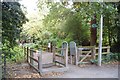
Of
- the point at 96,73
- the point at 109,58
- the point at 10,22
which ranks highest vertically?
the point at 10,22

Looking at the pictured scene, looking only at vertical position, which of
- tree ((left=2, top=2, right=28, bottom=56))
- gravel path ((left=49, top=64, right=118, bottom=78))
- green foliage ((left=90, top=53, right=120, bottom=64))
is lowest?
gravel path ((left=49, top=64, right=118, bottom=78))

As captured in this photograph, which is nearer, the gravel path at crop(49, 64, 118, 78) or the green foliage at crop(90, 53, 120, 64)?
the gravel path at crop(49, 64, 118, 78)

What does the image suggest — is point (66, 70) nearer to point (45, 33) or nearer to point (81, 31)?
point (81, 31)

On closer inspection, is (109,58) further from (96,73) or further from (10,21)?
(10,21)

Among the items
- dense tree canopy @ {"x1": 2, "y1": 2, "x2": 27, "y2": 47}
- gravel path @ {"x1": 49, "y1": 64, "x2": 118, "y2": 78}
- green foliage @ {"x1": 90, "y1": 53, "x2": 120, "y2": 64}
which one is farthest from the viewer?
green foliage @ {"x1": 90, "y1": 53, "x2": 120, "y2": 64}

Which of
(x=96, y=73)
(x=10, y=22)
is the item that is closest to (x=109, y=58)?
(x=96, y=73)

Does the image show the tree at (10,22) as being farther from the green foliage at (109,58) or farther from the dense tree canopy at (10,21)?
the green foliage at (109,58)

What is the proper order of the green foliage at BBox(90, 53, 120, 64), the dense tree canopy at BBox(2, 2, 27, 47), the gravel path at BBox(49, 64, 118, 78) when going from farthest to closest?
1. the green foliage at BBox(90, 53, 120, 64)
2. the gravel path at BBox(49, 64, 118, 78)
3. the dense tree canopy at BBox(2, 2, 27, 47)

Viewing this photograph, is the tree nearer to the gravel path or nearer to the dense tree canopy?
the dense tree canopy

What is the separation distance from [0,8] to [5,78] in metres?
2.04

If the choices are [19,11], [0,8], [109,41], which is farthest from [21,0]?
[109,41]

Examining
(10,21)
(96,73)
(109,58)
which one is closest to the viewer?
(10,21)

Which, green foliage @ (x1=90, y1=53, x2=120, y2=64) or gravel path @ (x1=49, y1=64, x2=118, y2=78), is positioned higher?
green foliage @ (x1=90, y1=53, x2=120, y2=64)

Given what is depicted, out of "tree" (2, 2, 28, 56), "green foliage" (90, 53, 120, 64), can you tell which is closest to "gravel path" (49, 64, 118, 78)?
"green foliage" (90, 53, 120, 64)
